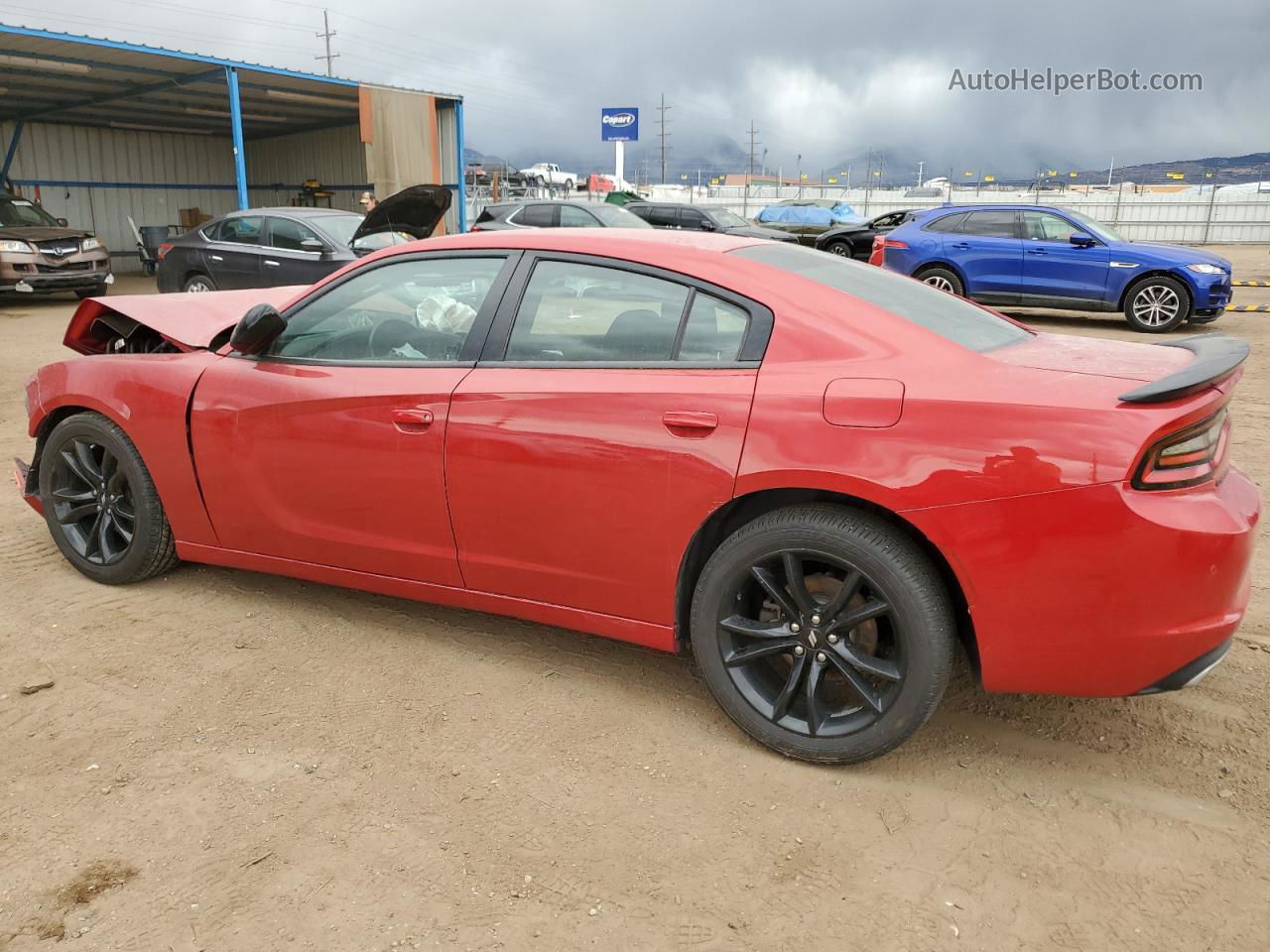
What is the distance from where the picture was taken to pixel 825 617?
266 centimetres

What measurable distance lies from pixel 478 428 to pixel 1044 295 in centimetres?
1103

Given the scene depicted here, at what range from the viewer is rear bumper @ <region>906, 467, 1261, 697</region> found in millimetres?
2297

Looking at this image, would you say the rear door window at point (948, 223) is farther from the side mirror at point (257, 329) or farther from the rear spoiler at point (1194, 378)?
the side mirror at point (257, 329)

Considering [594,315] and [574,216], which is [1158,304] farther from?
[594,315]

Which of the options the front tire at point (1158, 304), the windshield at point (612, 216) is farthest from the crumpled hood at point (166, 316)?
the front tire at point (1158, 304)

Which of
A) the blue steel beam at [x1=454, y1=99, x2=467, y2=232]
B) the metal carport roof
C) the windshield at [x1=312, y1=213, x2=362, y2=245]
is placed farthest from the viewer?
the blue steel beam at [x1=454, y1=99, x2=467, y2=232]

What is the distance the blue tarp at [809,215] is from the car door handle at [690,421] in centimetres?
3081

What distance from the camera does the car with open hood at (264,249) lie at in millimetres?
12227

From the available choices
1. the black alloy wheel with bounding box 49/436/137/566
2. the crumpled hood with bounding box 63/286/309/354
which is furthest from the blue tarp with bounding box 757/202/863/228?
the black alloy wheel with bounding box 49/436/137/566

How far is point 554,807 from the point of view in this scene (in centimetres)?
259

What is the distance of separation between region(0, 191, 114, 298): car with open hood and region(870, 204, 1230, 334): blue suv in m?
12.4

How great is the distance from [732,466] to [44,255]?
15851 mm

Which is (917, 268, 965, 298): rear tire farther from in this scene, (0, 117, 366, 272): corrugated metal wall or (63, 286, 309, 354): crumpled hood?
(0, 117, 366, 272): corrugated metal wall

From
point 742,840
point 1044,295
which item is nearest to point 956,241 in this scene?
point 1044,295
